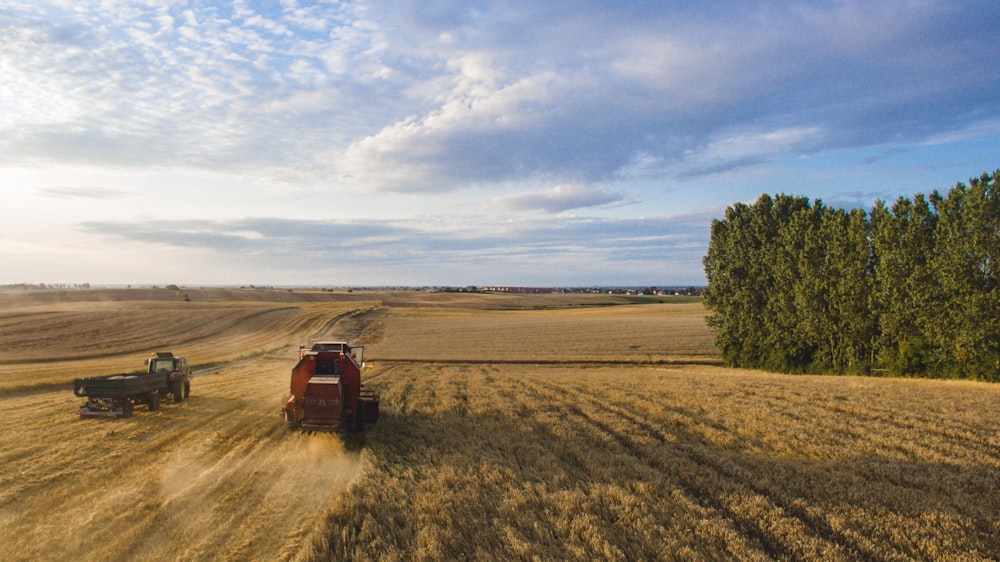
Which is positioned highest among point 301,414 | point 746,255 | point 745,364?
point 746,255

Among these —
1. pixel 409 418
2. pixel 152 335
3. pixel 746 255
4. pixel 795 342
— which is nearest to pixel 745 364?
pixel 795 342

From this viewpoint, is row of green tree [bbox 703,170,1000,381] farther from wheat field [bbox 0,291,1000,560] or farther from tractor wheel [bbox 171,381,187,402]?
tractor wheel [bbox 171,381,187,402]

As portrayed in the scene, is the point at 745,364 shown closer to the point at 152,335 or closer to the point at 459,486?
the point at 459,486

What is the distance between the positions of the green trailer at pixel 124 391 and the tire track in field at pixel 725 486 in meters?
14.2

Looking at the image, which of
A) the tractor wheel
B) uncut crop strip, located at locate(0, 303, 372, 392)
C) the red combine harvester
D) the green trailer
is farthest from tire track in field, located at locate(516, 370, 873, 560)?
uncut crop strip, located at locate(0, 303, 372, 392)

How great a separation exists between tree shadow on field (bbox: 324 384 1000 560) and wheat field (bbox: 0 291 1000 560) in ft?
0.14

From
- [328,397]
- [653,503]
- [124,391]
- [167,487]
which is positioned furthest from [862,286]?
[124,391]

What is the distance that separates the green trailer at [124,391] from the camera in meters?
16.3

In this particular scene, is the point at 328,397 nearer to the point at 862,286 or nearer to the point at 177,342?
the point at 862,286

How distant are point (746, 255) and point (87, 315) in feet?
228

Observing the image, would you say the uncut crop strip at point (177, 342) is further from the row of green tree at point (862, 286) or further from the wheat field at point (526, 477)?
the row of green tree at point (862, 286)

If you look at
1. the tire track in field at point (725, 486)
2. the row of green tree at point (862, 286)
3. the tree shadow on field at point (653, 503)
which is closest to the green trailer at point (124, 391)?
the tree shadow on field at point (653, 503)

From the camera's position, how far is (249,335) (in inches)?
2336

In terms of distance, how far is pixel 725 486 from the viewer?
9523 mm
